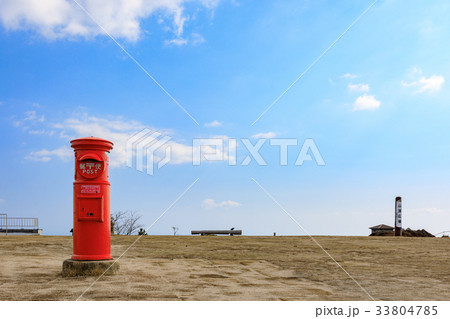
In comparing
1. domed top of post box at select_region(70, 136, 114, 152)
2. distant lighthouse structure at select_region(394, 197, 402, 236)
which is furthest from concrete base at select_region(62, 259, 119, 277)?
distant lighthouse structure at select_region(394, 197, 402, 236)

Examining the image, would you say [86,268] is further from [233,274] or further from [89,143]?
[233,274]

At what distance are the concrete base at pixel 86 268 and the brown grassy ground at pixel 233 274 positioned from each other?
27 cm

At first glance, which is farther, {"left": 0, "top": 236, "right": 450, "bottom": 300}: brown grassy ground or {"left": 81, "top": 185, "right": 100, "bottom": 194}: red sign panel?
{"left": 81, "top": 185, "right": 100, "bottom": 194}: red sign panel

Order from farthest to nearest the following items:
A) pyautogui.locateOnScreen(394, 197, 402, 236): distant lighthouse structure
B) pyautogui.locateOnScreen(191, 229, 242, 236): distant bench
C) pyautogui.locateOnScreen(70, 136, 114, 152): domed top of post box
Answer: pyautogui.locateOnScreen(394, 197, 402, 236): distant lighthouse structure, pyautogui.locateOnScreen(191, 229, 242, 236): distant bench, pyautogui.locateOnScreen(70, 136, 114, 152): domed top of post box

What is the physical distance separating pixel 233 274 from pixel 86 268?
235cm

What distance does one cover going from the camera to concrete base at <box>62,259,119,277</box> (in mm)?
6809

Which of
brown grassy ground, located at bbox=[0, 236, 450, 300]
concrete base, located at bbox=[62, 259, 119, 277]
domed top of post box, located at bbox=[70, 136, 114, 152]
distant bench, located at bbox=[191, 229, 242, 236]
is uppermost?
domed top of post box, located at bbox=[70, 136, 114, 152]

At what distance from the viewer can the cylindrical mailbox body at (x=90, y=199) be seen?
6848 mm

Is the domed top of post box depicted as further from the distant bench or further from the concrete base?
the distant bench

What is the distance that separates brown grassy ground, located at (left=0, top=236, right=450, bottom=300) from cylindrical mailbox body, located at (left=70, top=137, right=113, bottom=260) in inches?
23.7

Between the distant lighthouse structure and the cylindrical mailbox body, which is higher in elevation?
the cylindrical mailbox body

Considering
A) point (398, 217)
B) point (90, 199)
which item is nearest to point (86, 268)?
point (90, 199)

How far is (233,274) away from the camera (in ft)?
23.3
